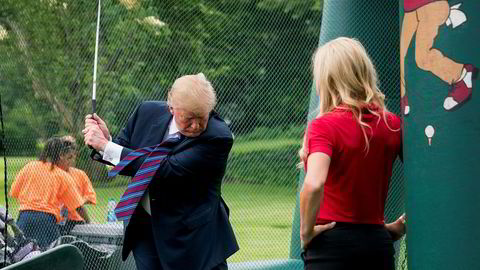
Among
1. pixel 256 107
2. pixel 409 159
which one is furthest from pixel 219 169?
pixel 256 107

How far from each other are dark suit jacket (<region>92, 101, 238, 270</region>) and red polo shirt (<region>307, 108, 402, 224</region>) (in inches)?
51.5

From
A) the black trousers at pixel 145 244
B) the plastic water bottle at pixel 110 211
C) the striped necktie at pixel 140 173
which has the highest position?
the striped necktie at pixel 140 173

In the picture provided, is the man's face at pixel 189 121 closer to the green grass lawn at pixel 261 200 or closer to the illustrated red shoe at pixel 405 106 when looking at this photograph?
the illustrated red shoe at pixel 405 106

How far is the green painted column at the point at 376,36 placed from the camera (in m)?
7.64

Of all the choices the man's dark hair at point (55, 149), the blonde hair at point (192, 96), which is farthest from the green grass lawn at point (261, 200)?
the blonde hair at point (192, 96)

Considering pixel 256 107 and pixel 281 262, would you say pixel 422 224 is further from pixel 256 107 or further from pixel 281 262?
pixel 256 107

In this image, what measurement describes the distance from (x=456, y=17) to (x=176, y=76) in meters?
4.01

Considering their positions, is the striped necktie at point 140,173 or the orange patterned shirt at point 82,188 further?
the orange patterned shirt at point 82,188

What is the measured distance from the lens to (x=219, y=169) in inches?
216

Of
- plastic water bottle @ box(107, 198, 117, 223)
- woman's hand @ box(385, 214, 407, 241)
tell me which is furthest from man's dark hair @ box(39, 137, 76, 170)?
woman's hand @ box(385, 214, 407, 241)

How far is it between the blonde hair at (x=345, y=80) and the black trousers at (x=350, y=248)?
35cm

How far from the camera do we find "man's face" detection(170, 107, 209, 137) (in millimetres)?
5270

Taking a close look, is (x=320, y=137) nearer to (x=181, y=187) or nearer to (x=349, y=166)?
(x=349, y=166)

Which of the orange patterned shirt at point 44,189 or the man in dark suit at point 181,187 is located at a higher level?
the man in dark suit at point 181,187
